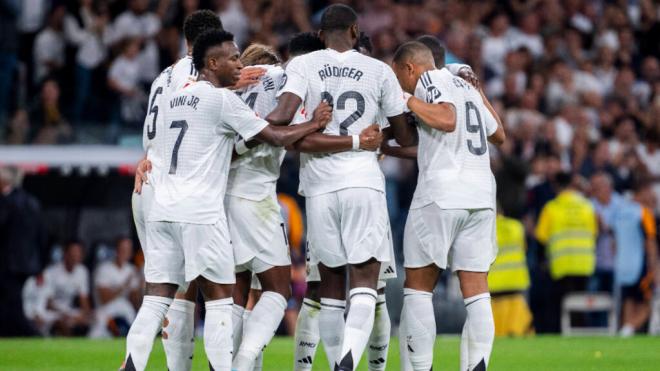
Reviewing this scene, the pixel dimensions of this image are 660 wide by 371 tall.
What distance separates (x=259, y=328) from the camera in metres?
9.05

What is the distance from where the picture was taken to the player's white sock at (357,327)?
8.72 metres

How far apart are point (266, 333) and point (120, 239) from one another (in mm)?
9053

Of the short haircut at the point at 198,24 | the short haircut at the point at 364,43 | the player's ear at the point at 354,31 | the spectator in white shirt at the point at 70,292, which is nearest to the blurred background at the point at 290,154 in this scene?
the spectator in white shirt at the point at 70,292

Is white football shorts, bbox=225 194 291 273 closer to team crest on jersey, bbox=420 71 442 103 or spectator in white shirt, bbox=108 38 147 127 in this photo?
team crest on jersey, bbox=420 71 442 103

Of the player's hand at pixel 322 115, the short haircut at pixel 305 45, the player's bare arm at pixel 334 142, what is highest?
the short haircut at pixel 305 45

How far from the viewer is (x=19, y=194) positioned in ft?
55.3

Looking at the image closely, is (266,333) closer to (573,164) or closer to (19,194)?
(19,194)

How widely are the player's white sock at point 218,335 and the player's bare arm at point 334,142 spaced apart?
1212 mm

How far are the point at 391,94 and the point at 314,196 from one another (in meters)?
0.91

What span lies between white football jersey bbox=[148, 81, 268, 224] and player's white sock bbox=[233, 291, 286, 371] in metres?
0.81

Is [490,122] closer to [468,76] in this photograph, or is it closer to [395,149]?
[468,76]

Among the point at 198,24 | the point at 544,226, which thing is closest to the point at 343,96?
the point at 198,24

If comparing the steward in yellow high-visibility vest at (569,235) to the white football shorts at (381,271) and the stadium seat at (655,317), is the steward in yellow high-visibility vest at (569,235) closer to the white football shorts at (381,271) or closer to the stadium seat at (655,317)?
the stadium seat at (655,317)

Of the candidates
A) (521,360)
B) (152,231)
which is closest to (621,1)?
(521,360)
